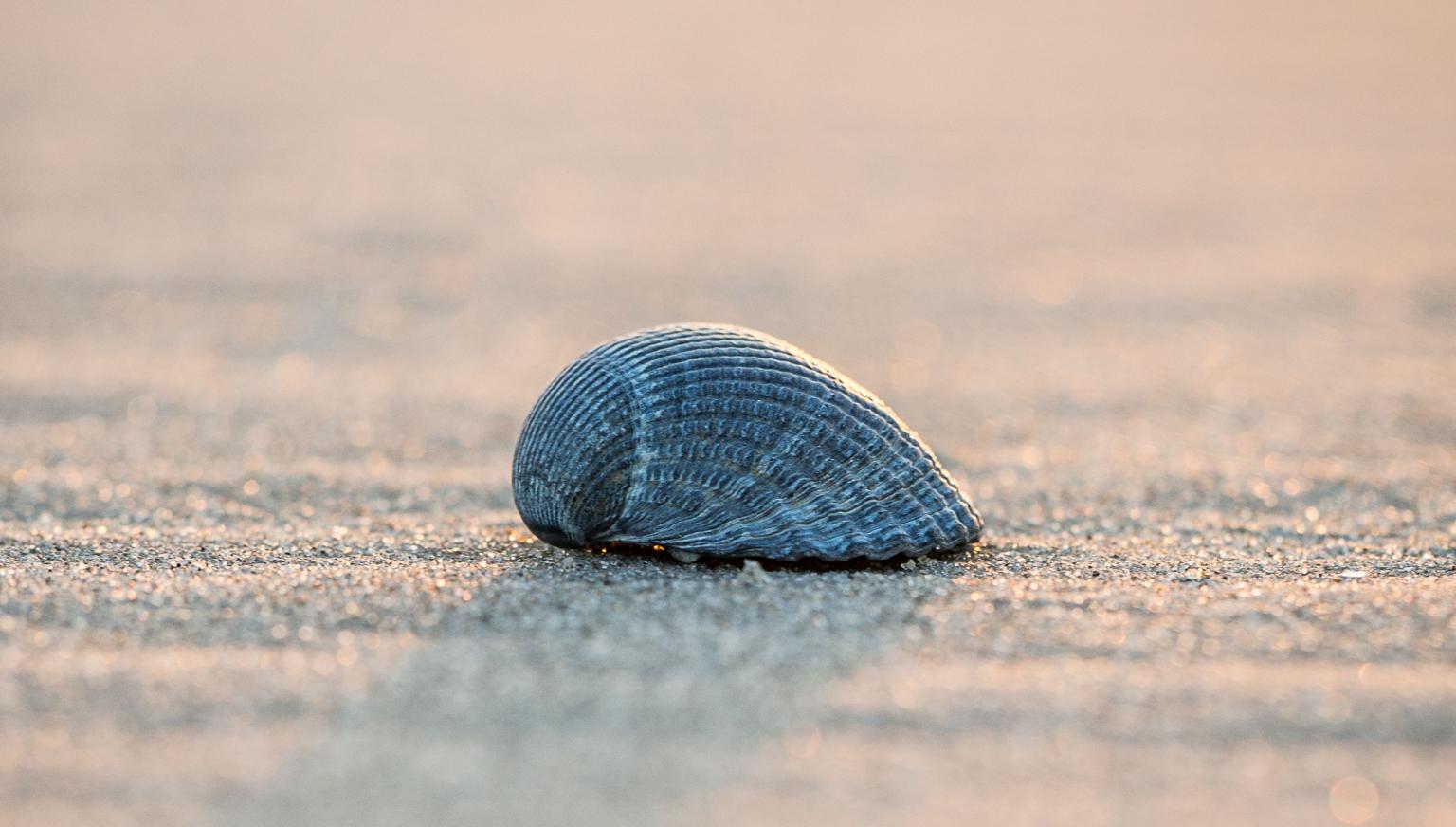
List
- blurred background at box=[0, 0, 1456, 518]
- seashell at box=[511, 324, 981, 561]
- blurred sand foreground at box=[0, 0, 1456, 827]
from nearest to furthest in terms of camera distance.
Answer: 1. blurred sand foreground at box=[0, 0, 1456, 827]
2. seashell at box=[511, 324, 981, 561]
3. blurred background at box=[0, 0, 1456, 518]

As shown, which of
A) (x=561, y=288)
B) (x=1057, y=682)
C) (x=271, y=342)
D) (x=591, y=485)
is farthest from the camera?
(x=561, y=288)

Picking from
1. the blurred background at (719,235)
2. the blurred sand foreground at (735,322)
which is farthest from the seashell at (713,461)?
the blurred background at (719,235)

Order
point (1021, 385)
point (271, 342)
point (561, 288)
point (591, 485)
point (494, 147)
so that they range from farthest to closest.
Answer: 1. point (494, 147)
2. point (561, 288)
3. point (271, 342)
4. point (1021, 385)
5. point (591, 485)

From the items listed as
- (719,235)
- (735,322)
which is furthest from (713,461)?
(719,235)

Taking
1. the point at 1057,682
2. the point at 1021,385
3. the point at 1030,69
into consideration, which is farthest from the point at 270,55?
the point at 1057,682

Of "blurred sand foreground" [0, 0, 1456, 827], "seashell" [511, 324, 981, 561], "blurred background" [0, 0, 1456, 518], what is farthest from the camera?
"blurred background" [0, 0, 1456, 518]

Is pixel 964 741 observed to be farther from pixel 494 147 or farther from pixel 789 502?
pixel 494 147

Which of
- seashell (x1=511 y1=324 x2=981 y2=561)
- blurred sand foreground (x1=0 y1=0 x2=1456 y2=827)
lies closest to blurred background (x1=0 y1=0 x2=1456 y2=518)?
blurred sand foreground (x1=0 y1=0 x2=1456 y2=827)

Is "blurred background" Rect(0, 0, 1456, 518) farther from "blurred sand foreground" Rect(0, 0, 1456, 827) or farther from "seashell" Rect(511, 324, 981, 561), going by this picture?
"seashell" Rect(511, 324, 981, 561)
